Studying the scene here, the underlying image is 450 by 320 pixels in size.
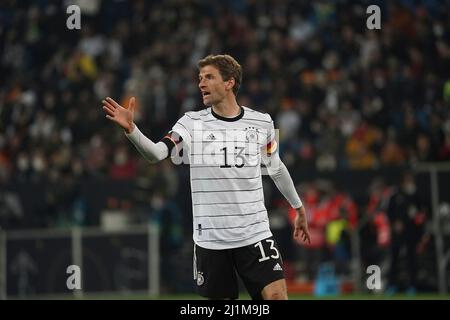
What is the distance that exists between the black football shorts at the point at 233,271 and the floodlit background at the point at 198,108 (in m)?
8.08

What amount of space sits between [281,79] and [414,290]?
6124 millimetres

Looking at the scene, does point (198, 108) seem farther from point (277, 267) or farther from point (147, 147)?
point (147, 147)

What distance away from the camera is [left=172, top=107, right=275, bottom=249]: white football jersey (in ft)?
26.8

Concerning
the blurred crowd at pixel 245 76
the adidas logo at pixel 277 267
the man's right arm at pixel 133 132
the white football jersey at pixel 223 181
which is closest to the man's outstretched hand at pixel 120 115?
the man's right arm at pixel 133 132

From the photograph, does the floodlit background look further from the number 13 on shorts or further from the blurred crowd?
the number 13 on shorts

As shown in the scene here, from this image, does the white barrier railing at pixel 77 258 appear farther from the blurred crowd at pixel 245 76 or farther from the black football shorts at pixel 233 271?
the black football shorts at pixel 233 271

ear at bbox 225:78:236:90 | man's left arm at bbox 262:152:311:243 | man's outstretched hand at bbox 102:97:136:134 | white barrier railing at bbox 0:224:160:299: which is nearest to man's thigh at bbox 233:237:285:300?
man's left arm at bbox 262:152:311:243

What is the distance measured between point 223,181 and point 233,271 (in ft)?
2.13

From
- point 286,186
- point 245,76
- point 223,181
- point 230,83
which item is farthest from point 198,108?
point 223,181

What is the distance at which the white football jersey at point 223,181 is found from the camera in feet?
26.8

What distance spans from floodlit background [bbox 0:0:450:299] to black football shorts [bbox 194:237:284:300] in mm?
8079

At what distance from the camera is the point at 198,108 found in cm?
2148

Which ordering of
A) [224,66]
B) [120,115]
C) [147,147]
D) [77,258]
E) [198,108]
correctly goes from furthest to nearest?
1. [198,108]
2. [77,258]
3. [224,66]
4. [147,147]
5. [120,115]
